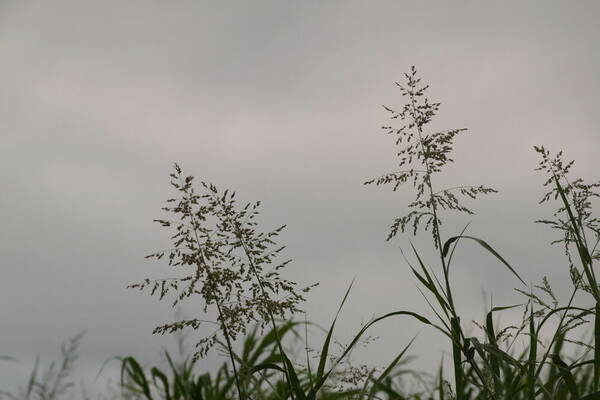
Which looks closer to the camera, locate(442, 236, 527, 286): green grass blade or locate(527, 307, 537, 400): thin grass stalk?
locate(527, 307, 537, 400): thin grass stalk

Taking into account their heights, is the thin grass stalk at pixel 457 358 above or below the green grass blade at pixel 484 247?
below

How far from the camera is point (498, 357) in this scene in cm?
330

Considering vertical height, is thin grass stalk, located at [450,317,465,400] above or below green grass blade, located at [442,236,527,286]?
below

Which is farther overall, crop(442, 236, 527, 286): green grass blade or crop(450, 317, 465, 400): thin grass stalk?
crop(442, 236, 527, 286): green grass blade

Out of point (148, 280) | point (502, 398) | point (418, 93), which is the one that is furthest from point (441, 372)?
point (418, 93)

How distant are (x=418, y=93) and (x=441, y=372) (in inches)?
74.6

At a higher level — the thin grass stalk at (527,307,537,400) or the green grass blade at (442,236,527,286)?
the green grass blade at (442,236,527,286)

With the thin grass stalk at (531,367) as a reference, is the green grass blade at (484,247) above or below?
above

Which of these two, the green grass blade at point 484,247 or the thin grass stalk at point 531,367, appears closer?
the thin grass stalk at point 531,367

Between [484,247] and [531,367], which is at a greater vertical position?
[484,247]

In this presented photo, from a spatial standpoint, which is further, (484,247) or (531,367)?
(484,247)

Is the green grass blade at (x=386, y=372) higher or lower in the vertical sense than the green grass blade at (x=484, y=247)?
lower

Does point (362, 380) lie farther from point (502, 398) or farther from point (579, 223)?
point (579, 223)

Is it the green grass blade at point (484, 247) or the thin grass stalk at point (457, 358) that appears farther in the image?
the green grass blade at point (484, 247)
